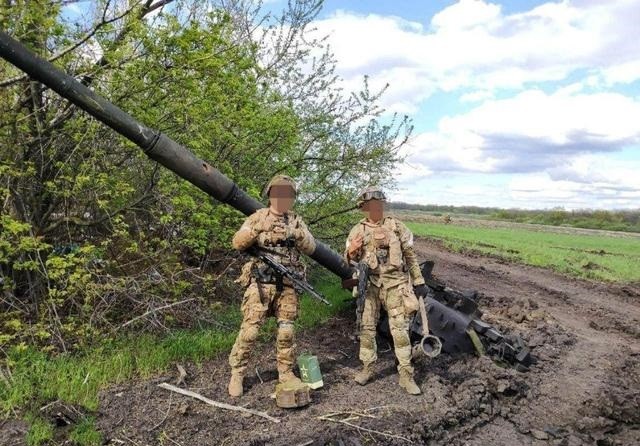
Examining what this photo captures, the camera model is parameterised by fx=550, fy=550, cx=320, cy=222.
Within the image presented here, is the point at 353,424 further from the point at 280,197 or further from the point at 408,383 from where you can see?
the point at 280,197

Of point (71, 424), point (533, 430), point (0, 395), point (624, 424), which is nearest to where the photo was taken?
point (71, 424)

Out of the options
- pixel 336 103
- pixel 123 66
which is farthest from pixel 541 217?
pixel 123 66

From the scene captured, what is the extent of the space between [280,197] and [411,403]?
2482mm

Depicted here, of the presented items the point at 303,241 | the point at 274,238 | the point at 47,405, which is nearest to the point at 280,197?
the point at 274,238

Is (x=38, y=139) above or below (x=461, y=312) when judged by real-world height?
above

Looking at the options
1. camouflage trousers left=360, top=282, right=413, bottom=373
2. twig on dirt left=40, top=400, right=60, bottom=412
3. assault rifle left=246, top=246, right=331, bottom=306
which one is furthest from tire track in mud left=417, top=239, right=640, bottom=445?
twig on dirt left=40, top=400, right=60, bottom=412

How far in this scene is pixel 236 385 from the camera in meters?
5.50

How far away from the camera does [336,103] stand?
9.84 meters

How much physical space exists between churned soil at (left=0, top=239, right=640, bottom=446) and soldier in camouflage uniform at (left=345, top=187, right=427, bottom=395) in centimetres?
45

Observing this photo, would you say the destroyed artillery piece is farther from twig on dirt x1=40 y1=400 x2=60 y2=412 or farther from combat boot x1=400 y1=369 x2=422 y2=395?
twig on dirt x1=40 y1=400 x2=60 y2=412

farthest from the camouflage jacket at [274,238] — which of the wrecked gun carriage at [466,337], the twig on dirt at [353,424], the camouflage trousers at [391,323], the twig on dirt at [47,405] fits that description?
the wrecked gun carriage at [466,337]

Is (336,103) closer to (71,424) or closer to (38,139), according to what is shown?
(38,139)

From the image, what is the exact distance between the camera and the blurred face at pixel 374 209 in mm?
6207

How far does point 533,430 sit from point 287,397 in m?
2.38
